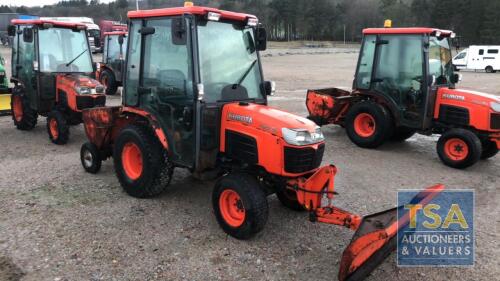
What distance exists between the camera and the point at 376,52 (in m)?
8.46

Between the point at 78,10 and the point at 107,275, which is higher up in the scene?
the point at 78,10

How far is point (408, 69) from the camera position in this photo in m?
8.07

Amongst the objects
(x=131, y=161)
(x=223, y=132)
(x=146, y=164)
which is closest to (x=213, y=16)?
(x=223, y=132)

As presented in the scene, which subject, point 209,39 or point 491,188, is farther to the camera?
point 491,188

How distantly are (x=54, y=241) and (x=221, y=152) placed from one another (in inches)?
77.2

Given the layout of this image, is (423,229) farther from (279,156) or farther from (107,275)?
(107,275)

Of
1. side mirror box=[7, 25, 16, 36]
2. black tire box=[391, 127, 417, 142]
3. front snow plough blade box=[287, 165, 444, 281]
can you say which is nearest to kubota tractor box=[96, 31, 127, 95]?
side mirror box=[7, 25, 16, 36]

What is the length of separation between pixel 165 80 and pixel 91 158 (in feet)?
7.06

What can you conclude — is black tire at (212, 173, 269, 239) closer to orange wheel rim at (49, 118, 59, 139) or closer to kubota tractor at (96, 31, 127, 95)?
orange wheel rim at (49, 118, 59, 139)

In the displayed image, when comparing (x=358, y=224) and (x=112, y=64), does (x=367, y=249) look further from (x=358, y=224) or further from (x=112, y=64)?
(x=112, y=64)

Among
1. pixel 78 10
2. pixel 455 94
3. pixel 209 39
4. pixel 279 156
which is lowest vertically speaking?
pixel 279 156

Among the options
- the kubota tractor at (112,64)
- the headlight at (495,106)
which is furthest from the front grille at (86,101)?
the kubota tractor at (112,64)

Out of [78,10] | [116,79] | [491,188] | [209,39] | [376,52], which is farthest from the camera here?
[78,10]

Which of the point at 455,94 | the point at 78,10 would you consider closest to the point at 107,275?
the point at 455,94
